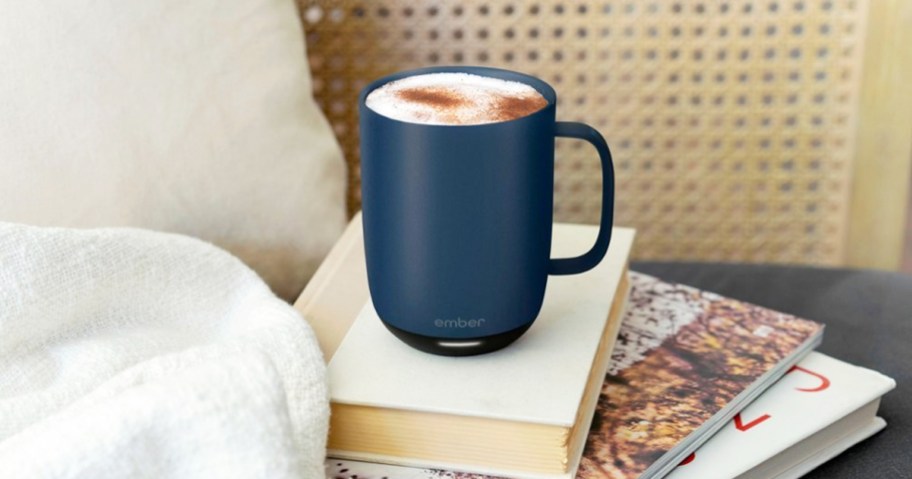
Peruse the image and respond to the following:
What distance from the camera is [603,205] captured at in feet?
1.99

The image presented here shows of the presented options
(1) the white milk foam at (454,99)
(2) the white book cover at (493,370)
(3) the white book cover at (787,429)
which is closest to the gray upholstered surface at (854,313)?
(3) the white book cover at (787,429)

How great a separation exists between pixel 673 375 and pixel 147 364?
11.8 inches

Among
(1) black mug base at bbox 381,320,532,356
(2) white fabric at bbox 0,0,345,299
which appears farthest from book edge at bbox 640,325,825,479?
(2) white fabric at bbox 0,0,345,299

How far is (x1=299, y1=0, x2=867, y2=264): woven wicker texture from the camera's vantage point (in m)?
1.02

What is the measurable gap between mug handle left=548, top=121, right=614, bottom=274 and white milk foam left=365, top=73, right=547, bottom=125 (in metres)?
0.02

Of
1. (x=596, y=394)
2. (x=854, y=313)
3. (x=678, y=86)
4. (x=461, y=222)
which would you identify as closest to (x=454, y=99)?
(x=461, y=222)

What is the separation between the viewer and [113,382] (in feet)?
1.74

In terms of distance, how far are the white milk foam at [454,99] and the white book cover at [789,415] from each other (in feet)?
0.69

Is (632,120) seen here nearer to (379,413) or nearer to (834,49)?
(834,49)

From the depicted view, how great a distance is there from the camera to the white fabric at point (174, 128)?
26.8 inches

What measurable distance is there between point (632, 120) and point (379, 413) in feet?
1.90

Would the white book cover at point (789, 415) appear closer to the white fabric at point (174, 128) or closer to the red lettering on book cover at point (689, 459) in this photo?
the red lettering on book cover at point (689, 459)

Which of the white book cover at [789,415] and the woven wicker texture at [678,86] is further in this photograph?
the woven wicker texture at [678,86]

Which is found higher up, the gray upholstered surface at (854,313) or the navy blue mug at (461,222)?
the navy blue mug at (461,222)
